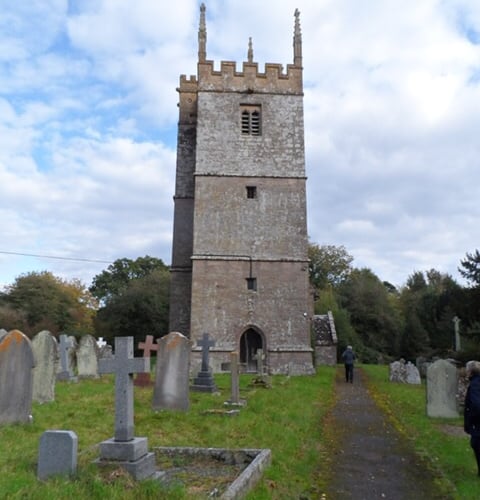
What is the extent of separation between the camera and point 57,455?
534cm

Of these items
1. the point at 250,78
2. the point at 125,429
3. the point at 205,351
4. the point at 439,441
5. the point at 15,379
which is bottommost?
the point at 439,441

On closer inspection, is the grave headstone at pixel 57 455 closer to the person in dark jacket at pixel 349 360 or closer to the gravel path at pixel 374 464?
the gravel path at pixel 374 464

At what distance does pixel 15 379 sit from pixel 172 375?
3091 millimetres

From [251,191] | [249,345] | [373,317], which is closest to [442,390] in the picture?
[249,345]

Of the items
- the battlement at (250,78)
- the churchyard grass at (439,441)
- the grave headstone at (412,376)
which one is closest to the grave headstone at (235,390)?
the churchyard grass at (439,441)

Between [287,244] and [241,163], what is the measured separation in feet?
13.3

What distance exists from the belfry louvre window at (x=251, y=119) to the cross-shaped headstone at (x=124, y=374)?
18.7 metres

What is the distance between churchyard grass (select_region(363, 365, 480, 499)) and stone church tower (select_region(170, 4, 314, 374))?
7285 mm

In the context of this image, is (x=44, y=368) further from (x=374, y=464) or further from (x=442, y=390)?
(x=442, y=390)

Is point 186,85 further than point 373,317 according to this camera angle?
No

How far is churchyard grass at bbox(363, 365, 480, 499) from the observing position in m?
6.33

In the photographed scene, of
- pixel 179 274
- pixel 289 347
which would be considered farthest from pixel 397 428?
pixel 179 274

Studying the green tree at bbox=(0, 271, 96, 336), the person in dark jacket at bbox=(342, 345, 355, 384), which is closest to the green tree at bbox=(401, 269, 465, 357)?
the person in dark jacket at bbox=(342, 345, 355, 384)

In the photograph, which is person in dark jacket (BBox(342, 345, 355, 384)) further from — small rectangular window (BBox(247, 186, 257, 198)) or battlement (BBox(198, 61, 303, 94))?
battlement (BBox(198, 61, 303, 94))
